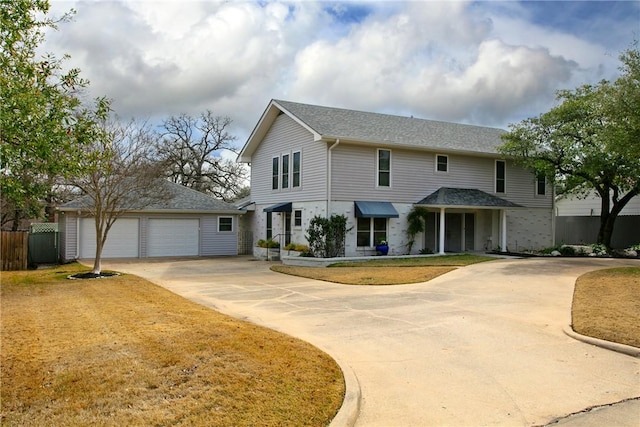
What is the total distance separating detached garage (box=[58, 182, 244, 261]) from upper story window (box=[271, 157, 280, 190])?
3.06 m

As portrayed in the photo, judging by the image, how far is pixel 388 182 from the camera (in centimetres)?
2094

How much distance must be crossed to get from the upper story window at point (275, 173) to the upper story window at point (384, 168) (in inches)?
216

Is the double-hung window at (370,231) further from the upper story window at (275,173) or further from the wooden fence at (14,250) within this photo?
the wooden fence at (14,250)


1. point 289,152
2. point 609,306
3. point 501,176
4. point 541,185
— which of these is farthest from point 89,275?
point 541,185

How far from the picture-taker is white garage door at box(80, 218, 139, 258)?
22.8 metres

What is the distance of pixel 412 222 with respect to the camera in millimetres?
21078

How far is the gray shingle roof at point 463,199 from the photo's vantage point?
2094 centimetres

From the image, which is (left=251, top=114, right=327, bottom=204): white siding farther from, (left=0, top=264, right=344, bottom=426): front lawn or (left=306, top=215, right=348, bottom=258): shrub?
(left=0, top=264, right=344, bottom=426): front lawn

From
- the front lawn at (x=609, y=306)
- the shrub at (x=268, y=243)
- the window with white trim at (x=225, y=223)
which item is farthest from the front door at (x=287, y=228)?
the front lawn at (x=609, y=306)

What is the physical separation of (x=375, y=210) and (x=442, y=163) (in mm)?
4762

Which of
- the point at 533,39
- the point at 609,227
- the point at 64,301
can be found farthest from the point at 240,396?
the point at 609,227

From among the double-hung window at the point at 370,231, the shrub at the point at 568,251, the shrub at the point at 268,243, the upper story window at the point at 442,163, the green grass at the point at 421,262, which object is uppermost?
the upper story window at the point at 442,163

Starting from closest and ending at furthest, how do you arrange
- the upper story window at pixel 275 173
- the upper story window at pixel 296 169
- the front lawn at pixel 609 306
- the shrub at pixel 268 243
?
the front lawn at pixel 609 306 → the upper story window at pixel 296 169 → the shrub at pixel 268 243 → the upper story window at pixel 275 173

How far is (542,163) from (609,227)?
15.5ft
